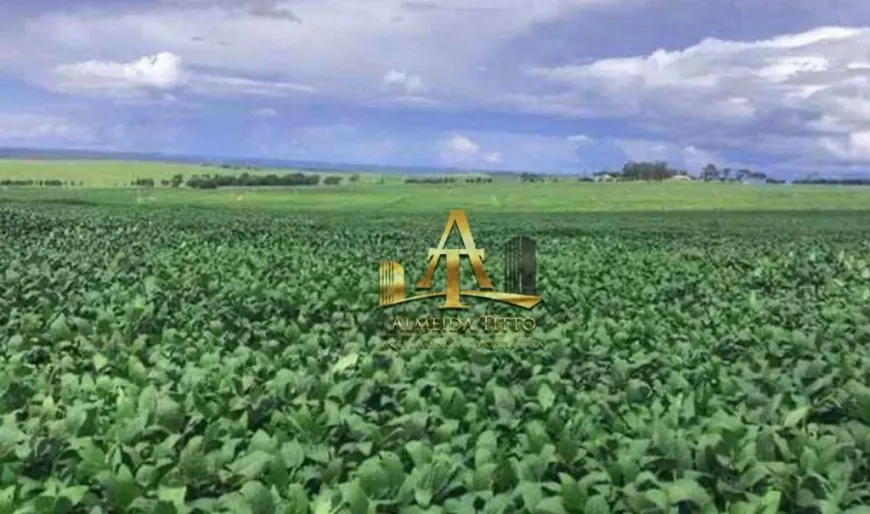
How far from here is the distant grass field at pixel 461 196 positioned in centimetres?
7288

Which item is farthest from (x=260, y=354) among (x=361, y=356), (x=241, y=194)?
(x=241, y=194)

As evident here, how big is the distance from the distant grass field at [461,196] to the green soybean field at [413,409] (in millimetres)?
59940

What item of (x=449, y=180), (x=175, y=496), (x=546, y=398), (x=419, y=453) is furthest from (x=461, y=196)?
(x=175, y=496)

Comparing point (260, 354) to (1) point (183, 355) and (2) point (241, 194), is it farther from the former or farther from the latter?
(2) point (241, 194)

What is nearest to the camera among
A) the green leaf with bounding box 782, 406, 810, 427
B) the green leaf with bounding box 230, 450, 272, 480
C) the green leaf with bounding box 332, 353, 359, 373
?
the green leaf with bounding box 230, 450, 272, 480

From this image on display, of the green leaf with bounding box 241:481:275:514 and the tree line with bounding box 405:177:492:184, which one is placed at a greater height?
the tree line with bounding box 405:177:492:184

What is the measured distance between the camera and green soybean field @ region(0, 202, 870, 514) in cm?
308

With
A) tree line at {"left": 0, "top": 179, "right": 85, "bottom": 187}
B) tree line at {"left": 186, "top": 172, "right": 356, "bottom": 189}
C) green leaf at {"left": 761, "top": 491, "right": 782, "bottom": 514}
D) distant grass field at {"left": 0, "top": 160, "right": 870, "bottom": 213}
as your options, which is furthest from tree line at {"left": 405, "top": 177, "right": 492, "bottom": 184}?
green leaf at {"left": 761, "top": 491, "right": 782, "bottom": 514}

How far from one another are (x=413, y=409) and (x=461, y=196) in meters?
82.7

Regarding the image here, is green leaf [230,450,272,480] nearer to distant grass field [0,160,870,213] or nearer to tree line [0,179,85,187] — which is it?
distant grass field [0,160,870,213]

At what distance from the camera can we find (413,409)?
4.09 meters

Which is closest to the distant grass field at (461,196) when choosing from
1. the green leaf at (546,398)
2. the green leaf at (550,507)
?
the green leaf at (546,398)

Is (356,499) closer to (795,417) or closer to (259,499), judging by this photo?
(259,499)

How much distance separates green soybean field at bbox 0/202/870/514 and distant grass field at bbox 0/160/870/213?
5994cm
